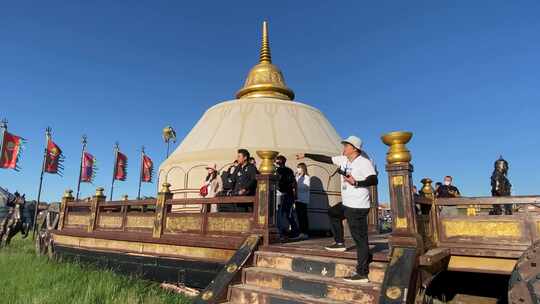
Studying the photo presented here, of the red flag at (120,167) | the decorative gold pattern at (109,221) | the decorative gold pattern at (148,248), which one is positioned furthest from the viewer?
the red flag at (120,167)

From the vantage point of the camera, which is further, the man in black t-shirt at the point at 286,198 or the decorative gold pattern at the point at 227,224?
the man in black t-shirt at the point at 286,198

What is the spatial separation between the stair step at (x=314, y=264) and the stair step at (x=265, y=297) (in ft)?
1.41

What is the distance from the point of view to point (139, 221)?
786 centimetres

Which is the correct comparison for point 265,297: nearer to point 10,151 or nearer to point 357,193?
point 357,193

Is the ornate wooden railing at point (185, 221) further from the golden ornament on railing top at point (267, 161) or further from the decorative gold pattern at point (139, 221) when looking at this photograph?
the golden ornament on railing top at point (267, 161)

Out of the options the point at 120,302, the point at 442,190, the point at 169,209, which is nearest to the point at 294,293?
the point at 120,302

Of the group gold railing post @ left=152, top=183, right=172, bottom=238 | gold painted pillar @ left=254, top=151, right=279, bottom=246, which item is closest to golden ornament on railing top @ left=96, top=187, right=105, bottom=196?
gold railing post @ left=152, top=183, right=172, bottom=238

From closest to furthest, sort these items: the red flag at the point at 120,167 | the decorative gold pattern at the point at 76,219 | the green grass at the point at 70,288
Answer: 1. the green grass at the point at 70,288
2. the decorative gold pattern at the point at 76,219
3. the red flag at the point at 120,167

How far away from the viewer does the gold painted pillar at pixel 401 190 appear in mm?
4152

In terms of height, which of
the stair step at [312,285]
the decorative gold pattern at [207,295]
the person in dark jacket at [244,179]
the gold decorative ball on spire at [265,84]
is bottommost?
the decorative gold pattern at [207,295]

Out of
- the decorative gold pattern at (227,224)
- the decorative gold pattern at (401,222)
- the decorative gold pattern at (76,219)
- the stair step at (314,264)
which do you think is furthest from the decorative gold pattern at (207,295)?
the decorative gold pattern at (76,219)

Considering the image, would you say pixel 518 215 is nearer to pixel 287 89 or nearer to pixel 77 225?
pixel 77 225

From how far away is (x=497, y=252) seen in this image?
188 inches

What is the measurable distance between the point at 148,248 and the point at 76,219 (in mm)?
3866
